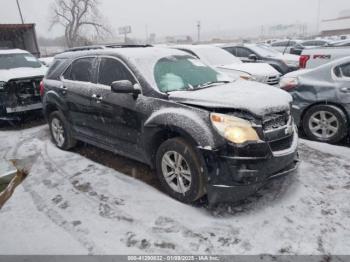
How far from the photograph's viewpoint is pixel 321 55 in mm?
7199

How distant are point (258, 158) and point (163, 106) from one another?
4.13 feet

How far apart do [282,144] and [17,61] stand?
809cm

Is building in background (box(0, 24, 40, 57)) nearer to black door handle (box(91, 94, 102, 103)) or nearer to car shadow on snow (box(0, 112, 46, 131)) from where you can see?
car shadow on snow (box(0, 112, 46, 131))

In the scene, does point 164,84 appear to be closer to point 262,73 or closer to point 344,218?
point 344,218

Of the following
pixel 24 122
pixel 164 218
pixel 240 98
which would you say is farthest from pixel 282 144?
pixel 24 122

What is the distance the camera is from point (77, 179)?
4.40 m

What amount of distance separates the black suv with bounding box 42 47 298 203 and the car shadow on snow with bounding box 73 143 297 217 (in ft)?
0.89

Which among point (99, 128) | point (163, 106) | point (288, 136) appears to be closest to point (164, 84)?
point (163, 106)

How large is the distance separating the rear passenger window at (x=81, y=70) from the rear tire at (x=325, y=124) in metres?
3.85

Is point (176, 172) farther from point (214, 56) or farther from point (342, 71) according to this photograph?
point (214, 56)

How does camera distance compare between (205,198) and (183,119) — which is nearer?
(183,119)

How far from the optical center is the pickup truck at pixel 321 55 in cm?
706

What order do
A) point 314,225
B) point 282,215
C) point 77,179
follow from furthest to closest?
point 77,179 < point 282,215 < point 314,225

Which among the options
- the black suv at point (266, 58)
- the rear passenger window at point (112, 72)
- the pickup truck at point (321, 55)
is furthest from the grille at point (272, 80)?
the rear passenger window at point (112, 72)
